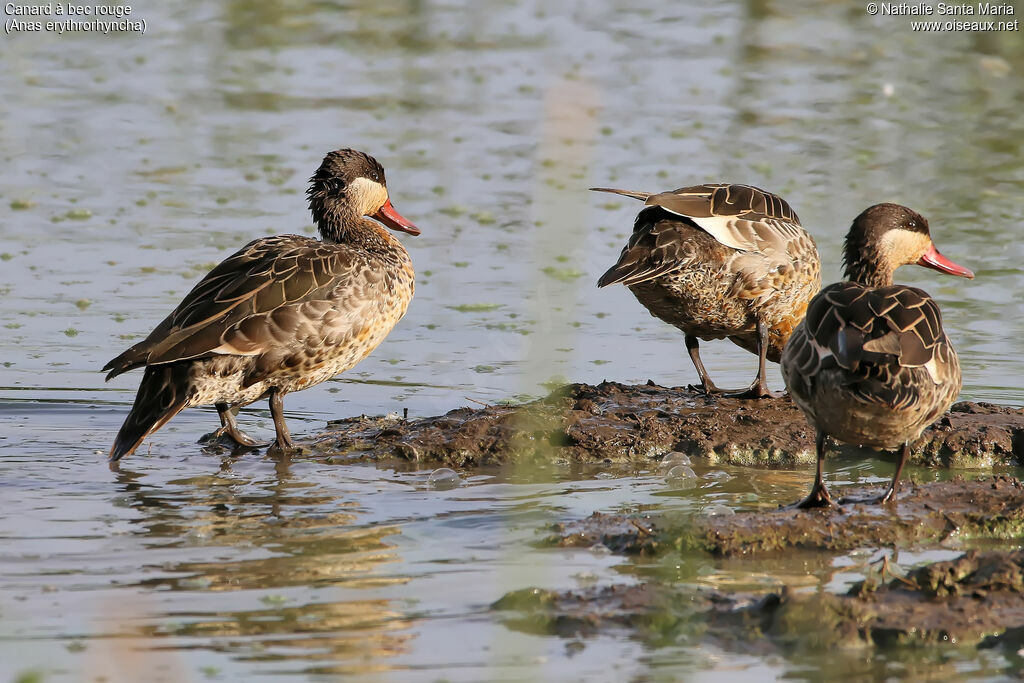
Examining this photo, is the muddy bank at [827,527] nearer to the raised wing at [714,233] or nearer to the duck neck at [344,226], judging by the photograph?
the raised wing at [714,233]

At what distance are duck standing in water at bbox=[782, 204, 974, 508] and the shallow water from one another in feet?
2.13

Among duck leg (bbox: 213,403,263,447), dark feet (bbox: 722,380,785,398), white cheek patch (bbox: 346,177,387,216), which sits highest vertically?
white cheek patch (bbox: 346,177,387,216)

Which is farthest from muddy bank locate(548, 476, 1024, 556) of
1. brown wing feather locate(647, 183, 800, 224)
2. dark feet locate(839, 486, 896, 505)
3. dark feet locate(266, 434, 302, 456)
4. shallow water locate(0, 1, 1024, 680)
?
brown wing feather locate(647, 183, 800, 224)

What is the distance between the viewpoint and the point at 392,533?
6289 mm

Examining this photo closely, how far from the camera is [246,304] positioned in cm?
770

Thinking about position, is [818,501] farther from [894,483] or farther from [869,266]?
[869,266]

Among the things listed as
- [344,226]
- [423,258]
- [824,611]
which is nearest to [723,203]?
[344,226]

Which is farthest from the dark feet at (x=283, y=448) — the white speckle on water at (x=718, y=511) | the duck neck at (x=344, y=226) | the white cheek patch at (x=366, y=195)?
the white speckle on water at (x=718, y=511)

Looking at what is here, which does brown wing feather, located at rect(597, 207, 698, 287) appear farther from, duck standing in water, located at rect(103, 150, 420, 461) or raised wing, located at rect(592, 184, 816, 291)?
duck standing in water, located at rect(103, 150, 420, 461)

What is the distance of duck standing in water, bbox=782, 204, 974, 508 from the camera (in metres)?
5.93

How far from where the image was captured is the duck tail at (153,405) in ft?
24.5

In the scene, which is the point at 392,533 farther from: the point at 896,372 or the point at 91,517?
the point at 896,372

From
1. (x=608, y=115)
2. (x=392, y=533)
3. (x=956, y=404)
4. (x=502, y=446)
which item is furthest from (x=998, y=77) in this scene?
(x=392, y=533)

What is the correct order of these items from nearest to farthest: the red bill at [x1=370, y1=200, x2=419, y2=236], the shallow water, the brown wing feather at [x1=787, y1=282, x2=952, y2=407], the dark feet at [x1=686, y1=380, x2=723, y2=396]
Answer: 1. the shallow water
2. the brown wing feather at [x1=787, y1=282, x2=952, y2=407]
3. the dark feet at [x1=686, y1=380, x2=723, y2=396]
4. the red bill at [x1=370, y1=200, x2=419, y2=236]
